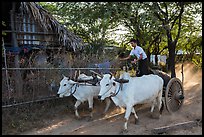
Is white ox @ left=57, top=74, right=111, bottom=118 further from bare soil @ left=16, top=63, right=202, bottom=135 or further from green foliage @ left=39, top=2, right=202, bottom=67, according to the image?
green foliage @ left=39, top=2, right=202, bottom=67

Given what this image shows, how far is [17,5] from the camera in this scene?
9773mm

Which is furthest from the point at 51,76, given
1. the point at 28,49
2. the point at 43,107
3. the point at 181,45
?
the point at 181,45

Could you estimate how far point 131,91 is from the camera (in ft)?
23.4

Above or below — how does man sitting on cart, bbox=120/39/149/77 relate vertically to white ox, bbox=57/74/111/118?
above

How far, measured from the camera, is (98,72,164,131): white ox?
675 cm

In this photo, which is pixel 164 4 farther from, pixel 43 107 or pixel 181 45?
pixel 43 107

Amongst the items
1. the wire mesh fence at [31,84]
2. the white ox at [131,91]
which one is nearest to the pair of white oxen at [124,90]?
the white ox at [131,91]

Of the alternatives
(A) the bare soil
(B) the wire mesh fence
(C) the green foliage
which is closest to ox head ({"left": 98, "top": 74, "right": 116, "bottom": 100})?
(A) the bare soil

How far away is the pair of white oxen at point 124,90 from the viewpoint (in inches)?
268

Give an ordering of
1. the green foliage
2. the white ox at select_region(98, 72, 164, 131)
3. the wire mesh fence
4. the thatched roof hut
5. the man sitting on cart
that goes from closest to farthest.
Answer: the white ox at select_region(98, 72, 164, 131) → the wire mesh fence → the man sitting on cart → the thatched roof hut → the green foliage

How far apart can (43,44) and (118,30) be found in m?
4.17

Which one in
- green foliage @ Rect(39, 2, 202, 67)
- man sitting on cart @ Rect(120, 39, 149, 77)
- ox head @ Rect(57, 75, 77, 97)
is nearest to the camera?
ox head @ Rect(57, 75, 77, 97)

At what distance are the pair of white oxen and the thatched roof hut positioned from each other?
320 centimetres

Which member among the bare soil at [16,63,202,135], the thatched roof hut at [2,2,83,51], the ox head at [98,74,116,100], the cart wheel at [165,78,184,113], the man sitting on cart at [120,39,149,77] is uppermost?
the thatched roof hut at [2,2,83,51]
